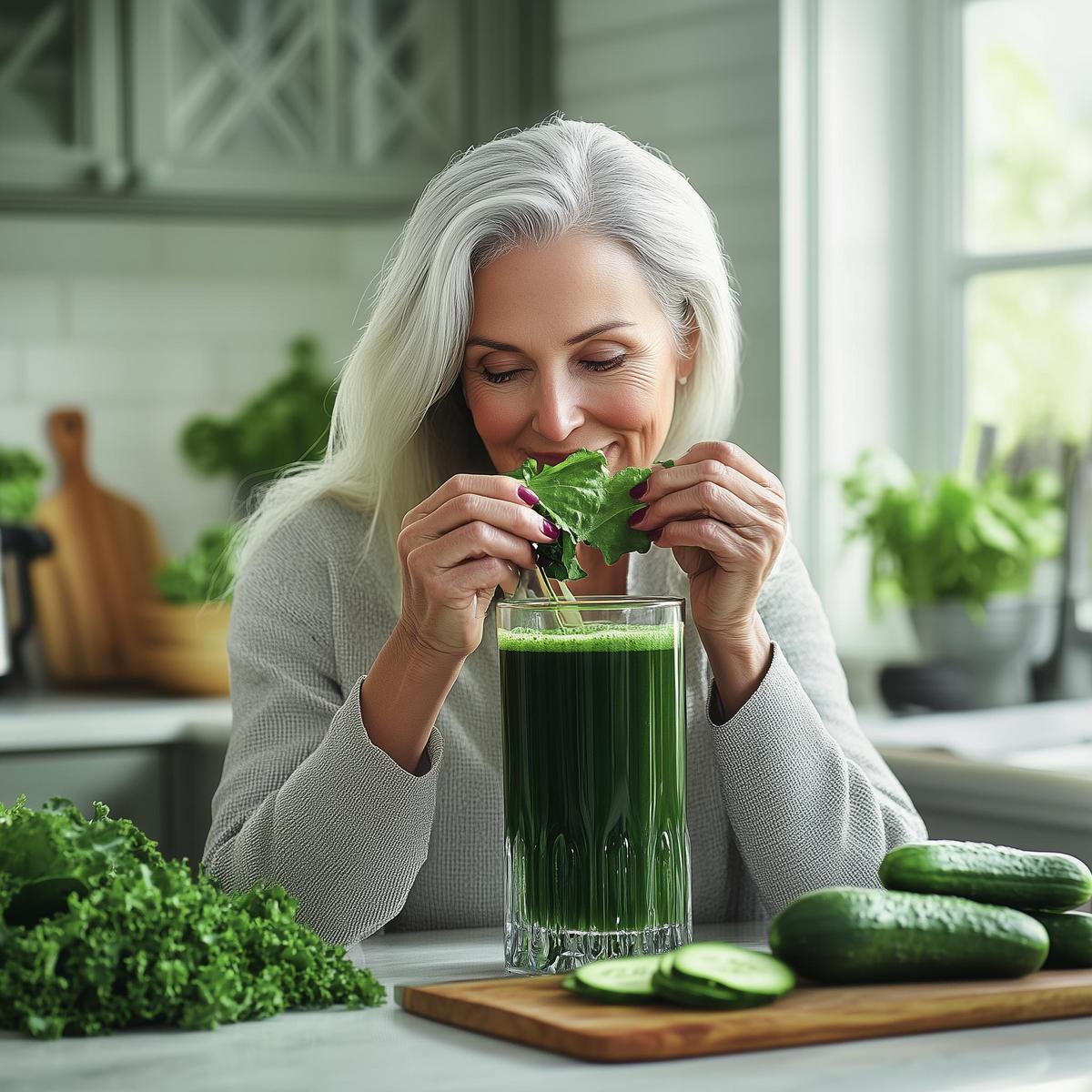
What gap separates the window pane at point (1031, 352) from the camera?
312 cm

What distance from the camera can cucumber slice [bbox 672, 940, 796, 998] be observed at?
0.98 meters

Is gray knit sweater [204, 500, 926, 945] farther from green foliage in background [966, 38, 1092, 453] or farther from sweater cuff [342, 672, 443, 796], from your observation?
green foliage in background [966, 38, 1092, 453]

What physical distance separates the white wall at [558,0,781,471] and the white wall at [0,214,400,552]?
0.71m

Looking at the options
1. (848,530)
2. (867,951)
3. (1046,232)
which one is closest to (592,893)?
(867,951)

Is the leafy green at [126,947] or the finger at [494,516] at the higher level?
the finger at [494,516]

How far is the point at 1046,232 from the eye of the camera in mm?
3154

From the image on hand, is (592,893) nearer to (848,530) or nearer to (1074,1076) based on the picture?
(1074,1076)

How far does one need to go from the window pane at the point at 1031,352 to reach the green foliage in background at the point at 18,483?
1897 millimetres

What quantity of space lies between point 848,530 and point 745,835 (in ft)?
5.48

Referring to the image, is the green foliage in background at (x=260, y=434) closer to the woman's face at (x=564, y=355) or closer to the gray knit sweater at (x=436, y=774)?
the gray knit sweater at (x=436, y=774)

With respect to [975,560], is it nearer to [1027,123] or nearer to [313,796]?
[1027,123]

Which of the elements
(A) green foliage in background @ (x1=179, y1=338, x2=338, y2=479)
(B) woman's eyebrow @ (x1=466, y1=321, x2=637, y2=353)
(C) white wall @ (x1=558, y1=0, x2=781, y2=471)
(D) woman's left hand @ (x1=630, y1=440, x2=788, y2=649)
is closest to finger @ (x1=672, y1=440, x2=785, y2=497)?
(D) woman's left hand @ (x1=630, y1=440, x2=788, y2=649)

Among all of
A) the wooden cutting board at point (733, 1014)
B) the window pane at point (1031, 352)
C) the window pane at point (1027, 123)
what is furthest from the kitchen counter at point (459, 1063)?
the window pane at point (1027, 123)

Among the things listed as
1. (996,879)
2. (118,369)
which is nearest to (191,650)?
(118,369)
